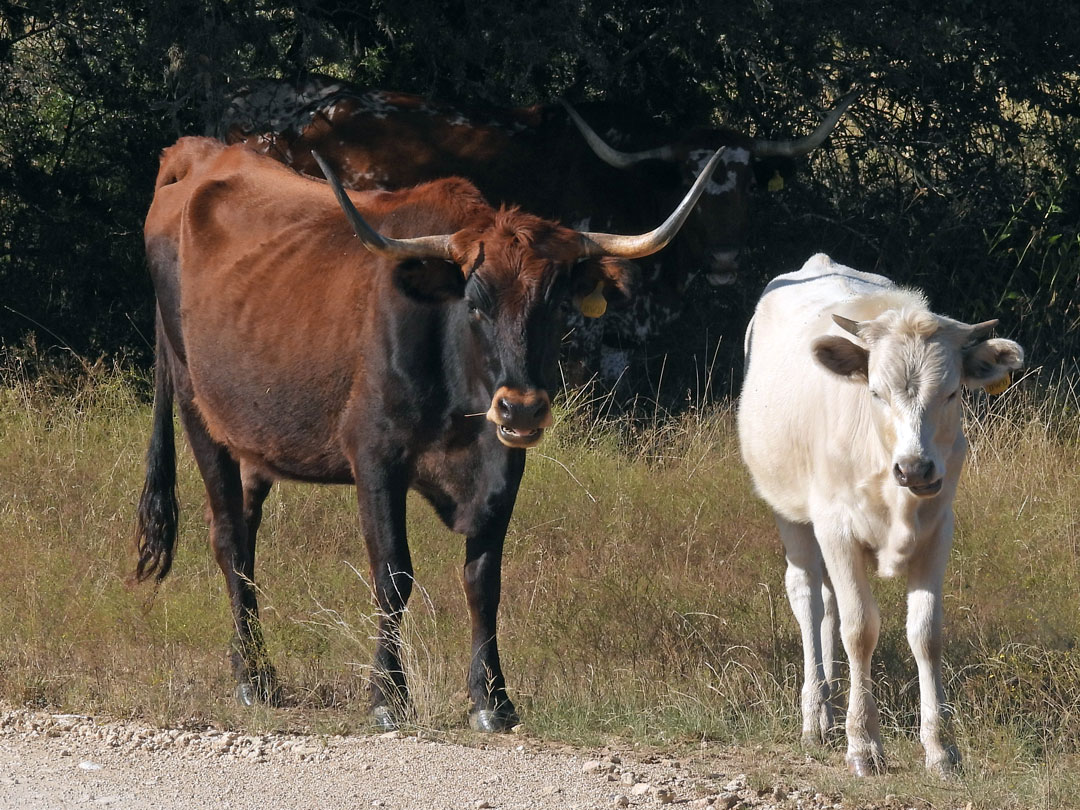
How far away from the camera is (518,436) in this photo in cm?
538

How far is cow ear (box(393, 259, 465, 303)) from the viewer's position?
575 cm

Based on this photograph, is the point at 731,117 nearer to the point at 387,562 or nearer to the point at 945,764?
the point at 387,562

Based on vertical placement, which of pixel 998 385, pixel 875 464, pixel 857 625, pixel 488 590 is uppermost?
pixel 998 385

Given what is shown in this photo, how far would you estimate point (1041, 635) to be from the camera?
21.8ft

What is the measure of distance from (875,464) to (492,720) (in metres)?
1.65

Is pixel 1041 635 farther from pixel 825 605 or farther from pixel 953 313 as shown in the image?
pixel 953 313

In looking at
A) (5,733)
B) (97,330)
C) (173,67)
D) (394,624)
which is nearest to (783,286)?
(394,624)

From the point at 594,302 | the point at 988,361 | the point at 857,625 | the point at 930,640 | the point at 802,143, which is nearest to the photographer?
the point at 988,361

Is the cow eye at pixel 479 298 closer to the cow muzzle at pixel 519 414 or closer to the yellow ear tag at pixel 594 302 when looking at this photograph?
the cow muzzle at pixel 519 414

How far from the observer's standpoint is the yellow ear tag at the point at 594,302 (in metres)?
5.97

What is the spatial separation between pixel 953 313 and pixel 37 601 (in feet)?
22.3

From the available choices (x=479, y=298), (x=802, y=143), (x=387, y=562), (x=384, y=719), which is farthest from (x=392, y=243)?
(x=802, y=143)

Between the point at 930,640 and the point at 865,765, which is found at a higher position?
the point at 930,640

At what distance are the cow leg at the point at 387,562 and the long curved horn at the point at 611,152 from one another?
558 centimetres
